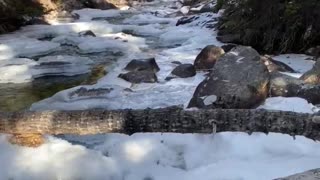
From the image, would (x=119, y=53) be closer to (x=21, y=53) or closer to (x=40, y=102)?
(x=21, y=53)

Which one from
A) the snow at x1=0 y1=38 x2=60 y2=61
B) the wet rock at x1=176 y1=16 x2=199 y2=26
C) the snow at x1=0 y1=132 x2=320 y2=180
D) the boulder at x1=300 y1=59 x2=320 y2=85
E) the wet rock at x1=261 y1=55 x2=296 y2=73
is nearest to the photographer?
the snow at x1=0 y1=132 x2=320 y2=180

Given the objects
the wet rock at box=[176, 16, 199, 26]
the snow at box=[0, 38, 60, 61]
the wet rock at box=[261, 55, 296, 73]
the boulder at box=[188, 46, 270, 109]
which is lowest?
the wet rock at box=[176, 16, 199, 26]

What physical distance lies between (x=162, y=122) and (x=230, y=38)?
7092mm

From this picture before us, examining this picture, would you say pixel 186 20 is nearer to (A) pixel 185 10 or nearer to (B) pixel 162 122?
(A) pixel 185 10

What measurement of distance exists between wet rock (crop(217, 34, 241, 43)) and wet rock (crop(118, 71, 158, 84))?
2.87 meters

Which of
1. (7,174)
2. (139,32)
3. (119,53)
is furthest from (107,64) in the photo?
(7,174)

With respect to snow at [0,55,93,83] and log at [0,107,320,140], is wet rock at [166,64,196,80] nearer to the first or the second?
snow at [0,55,93,83]

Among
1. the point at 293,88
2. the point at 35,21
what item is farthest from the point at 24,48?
the point at 293,88

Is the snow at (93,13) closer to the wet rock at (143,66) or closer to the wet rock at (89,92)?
the wet rock at (143,66)

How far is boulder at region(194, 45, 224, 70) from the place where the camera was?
8.83 meters

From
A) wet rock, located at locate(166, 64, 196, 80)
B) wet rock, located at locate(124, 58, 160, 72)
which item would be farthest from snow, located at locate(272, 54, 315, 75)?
wet rock, located at locate(124, 58, 160, 72)

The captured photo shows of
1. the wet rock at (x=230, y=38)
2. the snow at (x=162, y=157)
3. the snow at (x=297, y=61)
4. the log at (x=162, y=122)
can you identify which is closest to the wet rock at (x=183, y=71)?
the snow at (x=297, y=61)

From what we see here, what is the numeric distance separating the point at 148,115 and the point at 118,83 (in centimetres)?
418

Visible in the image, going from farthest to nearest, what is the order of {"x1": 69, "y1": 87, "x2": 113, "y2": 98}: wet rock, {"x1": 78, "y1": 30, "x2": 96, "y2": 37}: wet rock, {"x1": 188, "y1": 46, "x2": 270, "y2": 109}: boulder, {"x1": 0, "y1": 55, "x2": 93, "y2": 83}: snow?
{"x1": 78, "y1": 30, "x2": 96, "y2": 37}: wet rock
{"x1": 0, "y1": 55, "x2": 93, "y2": 83}: snow
{"x1": 69, "y1": 87, "x2": 113, "y2": 98}: wet rock
{"x1": 188, "y1": 46, "x2": 270, "y2": 109}: boulder
